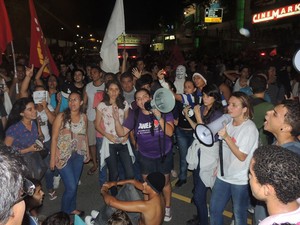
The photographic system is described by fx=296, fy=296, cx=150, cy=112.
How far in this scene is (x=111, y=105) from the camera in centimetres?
484

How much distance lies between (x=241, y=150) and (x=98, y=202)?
113 inches

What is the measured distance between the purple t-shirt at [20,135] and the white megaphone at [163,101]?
5.77 ft

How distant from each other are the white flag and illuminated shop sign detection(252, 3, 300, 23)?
2220cm

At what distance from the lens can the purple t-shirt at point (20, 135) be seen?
4.07 metres

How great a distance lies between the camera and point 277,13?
2628 cm

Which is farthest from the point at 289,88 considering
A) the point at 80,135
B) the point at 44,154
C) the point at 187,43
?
the point at 187,43

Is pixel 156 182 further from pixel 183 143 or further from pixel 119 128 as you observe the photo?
pixel 183 143

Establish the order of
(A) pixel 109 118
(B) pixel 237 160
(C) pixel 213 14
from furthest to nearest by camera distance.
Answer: (C) pixel 213 14, (A) pixel 109 118, (B) pixel 237 160

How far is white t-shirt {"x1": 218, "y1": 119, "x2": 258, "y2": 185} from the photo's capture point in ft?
10.8

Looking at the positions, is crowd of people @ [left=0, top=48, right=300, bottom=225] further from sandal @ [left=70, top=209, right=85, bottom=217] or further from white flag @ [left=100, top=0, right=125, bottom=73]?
white flag @ [left=100, top=0, right=125, bottom=73]

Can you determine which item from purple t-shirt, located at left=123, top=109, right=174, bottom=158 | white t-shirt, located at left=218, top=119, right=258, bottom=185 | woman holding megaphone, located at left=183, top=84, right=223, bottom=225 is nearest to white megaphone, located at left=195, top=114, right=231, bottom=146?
white t-shirt, located at left=218, top=119, right=258, bottom=185

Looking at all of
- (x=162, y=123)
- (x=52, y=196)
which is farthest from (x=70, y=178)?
(x=162, y=123)

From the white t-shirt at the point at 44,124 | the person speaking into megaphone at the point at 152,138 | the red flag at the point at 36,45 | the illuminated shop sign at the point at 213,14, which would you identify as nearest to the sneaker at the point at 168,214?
the person speaking into megaphone at the point at 152,138

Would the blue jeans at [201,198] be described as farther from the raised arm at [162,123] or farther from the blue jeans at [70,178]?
the blue jeans at [70,178]
